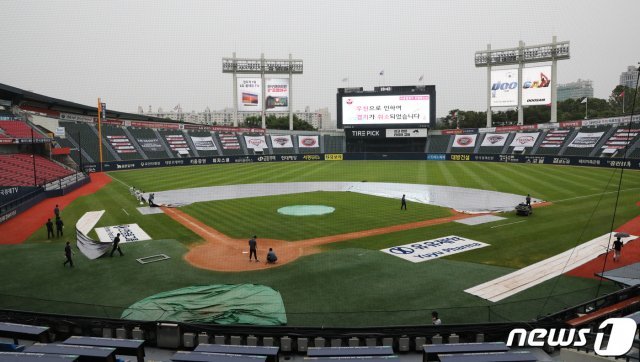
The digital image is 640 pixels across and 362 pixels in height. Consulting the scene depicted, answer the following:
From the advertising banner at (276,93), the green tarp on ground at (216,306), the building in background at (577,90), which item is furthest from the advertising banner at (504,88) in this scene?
the building in background at (577,90)

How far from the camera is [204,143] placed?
73312 millimetres

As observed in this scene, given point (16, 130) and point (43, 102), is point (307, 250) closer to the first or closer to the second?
point (16, 130)

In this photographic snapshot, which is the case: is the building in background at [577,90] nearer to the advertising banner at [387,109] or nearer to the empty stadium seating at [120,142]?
the advertising banner at [387,109]

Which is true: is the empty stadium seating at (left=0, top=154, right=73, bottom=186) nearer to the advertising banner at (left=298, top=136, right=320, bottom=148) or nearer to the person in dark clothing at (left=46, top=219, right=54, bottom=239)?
the person in dark clothing at (left=46, top=219, right=54, bottom=239)

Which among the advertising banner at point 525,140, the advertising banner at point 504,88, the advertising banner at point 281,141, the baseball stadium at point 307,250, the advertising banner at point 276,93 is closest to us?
the baseball stadium at point 307,250

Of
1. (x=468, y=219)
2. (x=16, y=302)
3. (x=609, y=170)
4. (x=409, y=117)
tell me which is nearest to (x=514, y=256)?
(x=468, y=219)

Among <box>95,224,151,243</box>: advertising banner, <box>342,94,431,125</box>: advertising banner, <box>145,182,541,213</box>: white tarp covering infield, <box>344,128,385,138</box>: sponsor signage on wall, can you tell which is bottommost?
<box>95,224,151,243</box>: advertising banner

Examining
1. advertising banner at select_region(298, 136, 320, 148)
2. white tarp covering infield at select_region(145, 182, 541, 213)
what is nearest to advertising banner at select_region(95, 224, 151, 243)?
white tarp covering infield at select_region(145, 182, 541, 213)

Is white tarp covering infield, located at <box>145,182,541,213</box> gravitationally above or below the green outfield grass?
above

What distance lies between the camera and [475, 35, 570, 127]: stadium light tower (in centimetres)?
6894

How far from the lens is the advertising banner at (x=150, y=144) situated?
66125 millimetres

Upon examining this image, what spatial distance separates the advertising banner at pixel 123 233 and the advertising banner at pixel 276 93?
60282 millimetres

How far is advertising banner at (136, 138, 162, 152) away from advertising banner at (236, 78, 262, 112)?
1846 centimetres

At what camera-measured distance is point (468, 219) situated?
25.2 m
